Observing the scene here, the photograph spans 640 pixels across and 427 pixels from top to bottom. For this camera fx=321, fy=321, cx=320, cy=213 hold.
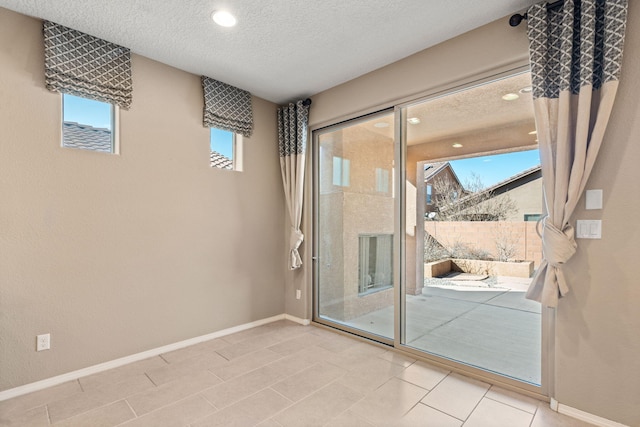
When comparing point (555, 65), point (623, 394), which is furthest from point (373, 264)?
point (555, 65)

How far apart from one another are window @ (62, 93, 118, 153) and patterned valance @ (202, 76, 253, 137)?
86 centimetres

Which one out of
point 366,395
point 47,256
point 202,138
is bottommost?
point 366,395

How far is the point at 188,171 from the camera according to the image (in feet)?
10.6

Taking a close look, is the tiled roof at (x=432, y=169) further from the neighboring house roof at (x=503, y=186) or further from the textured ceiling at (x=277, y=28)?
the textured ceiling at (x=277, y=28)

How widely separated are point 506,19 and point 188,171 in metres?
3.01

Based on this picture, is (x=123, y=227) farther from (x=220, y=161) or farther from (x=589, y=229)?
(x=589, y=229)

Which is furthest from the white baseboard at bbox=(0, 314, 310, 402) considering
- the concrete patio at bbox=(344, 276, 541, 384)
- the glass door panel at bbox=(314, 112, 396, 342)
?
the concrete patio at bbox=(344, 276, 541, 384)

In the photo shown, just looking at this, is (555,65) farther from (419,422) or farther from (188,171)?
(188,171)

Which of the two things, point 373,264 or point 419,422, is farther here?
point 373,264

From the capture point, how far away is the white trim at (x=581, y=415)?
6.32 ft

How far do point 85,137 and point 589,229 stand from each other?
3.78m

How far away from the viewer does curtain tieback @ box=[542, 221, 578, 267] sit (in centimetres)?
201

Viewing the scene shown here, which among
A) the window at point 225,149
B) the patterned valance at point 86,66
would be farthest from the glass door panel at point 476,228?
the patterned valance at point 86,66

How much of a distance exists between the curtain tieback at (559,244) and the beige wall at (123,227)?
285cm
